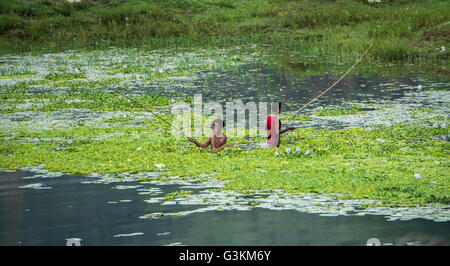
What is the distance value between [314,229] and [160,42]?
18.9 m

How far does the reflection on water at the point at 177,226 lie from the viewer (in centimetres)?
581

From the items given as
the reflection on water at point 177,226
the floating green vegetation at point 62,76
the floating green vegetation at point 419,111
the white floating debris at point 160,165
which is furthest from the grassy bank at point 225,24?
the reflection on water at point 177,226

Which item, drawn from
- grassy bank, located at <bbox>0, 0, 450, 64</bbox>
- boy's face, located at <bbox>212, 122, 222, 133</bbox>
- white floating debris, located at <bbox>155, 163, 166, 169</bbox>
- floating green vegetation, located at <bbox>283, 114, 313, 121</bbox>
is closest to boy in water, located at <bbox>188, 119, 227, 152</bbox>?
boy's face, located at <bbox>212, 122, 222, 133</bbox>

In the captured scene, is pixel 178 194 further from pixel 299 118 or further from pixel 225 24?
pixel 225 24

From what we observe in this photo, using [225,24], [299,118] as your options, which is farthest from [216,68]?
[225,24]

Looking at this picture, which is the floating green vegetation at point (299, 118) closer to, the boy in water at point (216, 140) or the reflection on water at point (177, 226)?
the boy in water at point (216, 140)

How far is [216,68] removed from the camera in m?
18.4

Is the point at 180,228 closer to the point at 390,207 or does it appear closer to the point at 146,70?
the point at 390,207

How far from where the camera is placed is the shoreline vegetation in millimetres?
8039

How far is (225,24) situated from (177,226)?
68.7 ft

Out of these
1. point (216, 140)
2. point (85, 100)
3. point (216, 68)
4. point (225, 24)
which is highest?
point (225, 24)

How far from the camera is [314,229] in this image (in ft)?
19.8

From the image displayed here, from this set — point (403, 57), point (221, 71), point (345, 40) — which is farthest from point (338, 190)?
point (345, 40)
